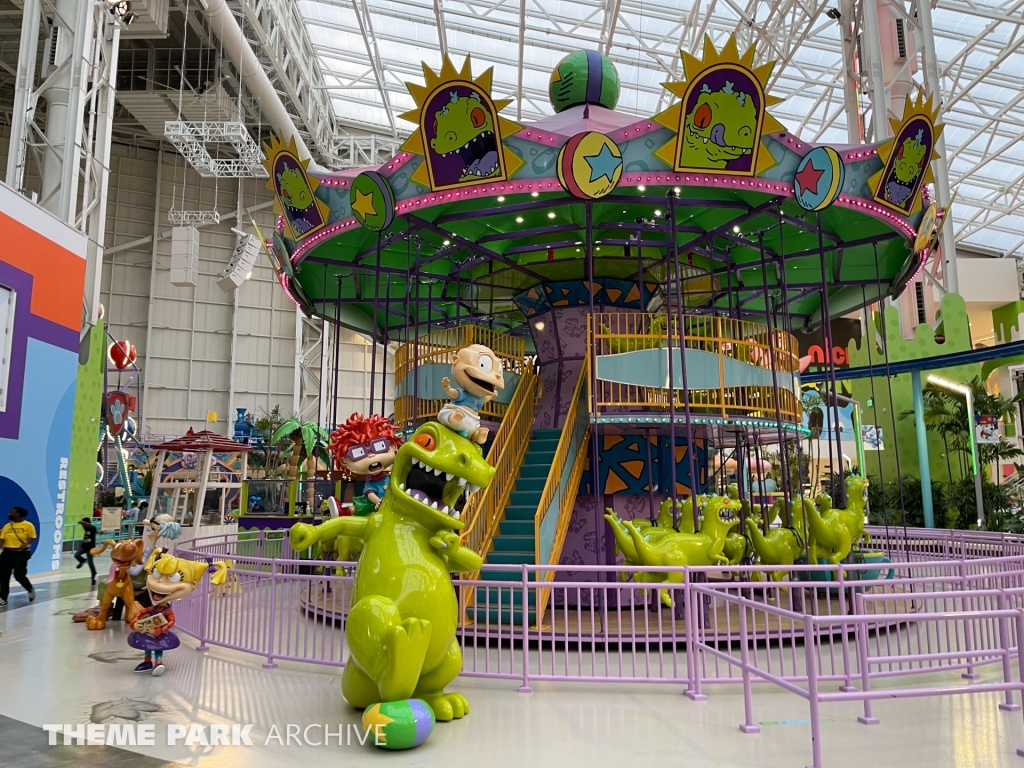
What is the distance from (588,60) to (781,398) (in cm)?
532

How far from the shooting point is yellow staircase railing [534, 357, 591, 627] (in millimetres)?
8805

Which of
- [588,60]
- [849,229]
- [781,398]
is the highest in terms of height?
[588,60]

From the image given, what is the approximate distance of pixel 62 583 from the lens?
1310cm

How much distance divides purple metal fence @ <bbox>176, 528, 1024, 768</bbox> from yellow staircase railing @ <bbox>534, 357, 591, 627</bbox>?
1.60 ft

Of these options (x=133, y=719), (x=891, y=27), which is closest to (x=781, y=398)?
(x=133, y=719)

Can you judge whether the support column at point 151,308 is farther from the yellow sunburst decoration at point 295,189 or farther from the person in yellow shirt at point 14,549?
the yellow sunburst decoration at point 295,189

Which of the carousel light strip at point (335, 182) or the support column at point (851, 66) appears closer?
the carousel light strip at point (335, 182)

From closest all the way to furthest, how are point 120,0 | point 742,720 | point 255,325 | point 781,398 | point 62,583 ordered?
1. point 742,720
2. point 781,398
3. point 62,583
4. point 120,0
5. point 255,325

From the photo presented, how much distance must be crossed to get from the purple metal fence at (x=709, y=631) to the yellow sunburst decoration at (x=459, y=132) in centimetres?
423

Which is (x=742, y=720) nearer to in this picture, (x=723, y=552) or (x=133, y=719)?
(x=723, y=552)

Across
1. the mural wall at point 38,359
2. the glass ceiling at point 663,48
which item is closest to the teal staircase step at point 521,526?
the mural wall at point 38,359

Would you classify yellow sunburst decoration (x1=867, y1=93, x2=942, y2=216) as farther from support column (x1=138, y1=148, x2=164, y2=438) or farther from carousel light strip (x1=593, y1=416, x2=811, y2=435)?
support column (x1=138, y1=148, x2=164, y2=438)

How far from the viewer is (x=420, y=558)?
5.17 metres

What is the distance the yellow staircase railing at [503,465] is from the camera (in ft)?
29.8
